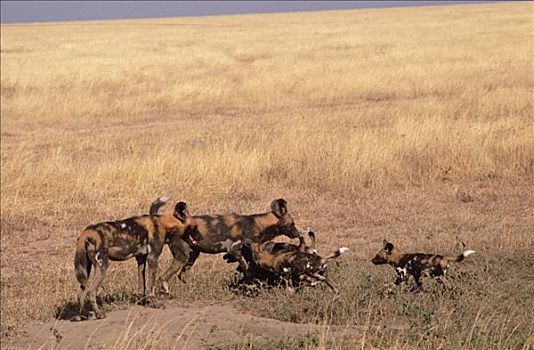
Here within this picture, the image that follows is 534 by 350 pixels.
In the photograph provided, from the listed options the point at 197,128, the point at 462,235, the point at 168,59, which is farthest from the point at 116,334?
the point at 168,59

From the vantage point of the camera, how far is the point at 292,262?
281 inches

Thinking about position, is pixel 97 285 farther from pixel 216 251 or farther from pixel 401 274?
pixel 401 274

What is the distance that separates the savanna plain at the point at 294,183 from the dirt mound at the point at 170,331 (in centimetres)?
2

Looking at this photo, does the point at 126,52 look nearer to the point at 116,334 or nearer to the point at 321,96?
the point at 321,96

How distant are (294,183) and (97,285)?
6.29m

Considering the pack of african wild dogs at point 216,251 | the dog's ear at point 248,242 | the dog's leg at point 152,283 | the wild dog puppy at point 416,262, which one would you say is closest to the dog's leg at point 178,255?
the pack of african wild dogs at point 216,251

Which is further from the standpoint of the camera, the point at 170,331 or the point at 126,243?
the point at 126,243

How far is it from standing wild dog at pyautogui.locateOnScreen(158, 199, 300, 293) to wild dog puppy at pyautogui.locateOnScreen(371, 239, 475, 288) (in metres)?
0.96

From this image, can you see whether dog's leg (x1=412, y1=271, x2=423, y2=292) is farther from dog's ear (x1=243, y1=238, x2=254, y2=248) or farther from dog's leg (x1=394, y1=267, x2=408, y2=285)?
dog's ear (x1=243, y1=238, x2=254, y2=248)

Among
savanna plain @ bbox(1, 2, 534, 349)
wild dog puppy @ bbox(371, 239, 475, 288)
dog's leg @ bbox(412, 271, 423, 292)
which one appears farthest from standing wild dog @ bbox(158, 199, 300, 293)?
dog's leg @ bbox(412, 271, 423, 292)

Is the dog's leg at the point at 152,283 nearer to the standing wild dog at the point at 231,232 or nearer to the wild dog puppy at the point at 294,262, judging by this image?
the standing wild dog at the point at 231,232

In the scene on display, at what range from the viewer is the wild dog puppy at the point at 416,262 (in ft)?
22.6

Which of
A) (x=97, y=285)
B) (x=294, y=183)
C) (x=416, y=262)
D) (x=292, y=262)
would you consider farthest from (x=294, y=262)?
(x=294, y=183)

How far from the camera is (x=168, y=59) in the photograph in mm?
33594
